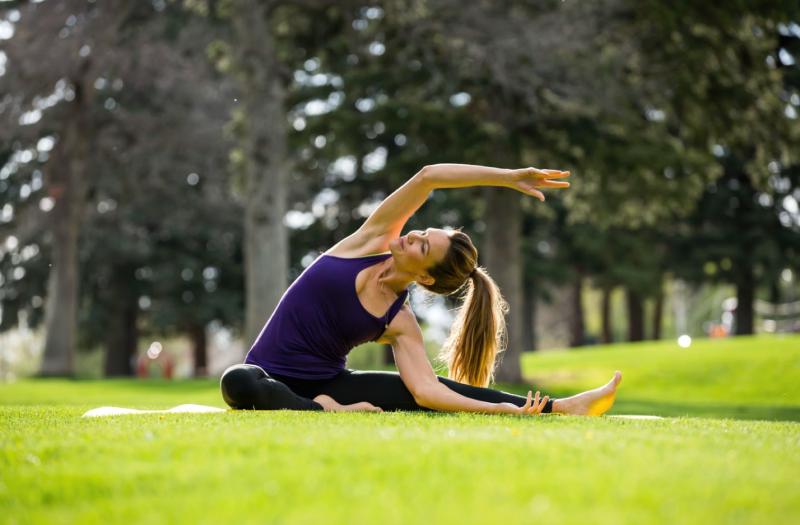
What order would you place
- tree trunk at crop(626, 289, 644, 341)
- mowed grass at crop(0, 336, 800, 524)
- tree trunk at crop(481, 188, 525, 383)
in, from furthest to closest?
tree trunk at crop(626, 289, 644, 341) → tree trunk at crop(481, 188, 525, 383) → mowed grass at crop(0, 336, 800, 524)

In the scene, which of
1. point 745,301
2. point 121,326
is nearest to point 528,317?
point 745,301

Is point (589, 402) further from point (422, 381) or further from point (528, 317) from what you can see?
point (528, 317)

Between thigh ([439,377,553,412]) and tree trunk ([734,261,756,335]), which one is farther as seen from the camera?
tree trunk ([734,261,756,335])

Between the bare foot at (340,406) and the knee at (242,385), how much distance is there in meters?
0.44

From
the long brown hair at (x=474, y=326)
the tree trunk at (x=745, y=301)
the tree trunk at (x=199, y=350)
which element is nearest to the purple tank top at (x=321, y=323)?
the long brown hair at (x=474, y=326)

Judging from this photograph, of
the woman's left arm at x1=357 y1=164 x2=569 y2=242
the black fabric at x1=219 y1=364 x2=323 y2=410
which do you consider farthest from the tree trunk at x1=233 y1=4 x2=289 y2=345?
the woman's left arm at x1=357 y1=164 x2=569 y2=242

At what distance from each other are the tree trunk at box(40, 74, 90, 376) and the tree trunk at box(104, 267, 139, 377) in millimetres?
5331

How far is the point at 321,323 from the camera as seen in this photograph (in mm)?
6172

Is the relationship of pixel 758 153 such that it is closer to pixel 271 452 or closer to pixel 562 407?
pixel 562 407

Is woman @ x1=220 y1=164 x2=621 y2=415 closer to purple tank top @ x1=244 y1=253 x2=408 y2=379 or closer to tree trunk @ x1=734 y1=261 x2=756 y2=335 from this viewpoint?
purple tank top @ x1=244 y1=253 x2=408 y2=379

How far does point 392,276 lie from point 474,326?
77 centimetres

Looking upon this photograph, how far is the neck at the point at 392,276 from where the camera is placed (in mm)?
6062

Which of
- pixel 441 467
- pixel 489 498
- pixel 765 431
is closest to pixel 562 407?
pixel 765 431

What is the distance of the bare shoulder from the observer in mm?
6227
